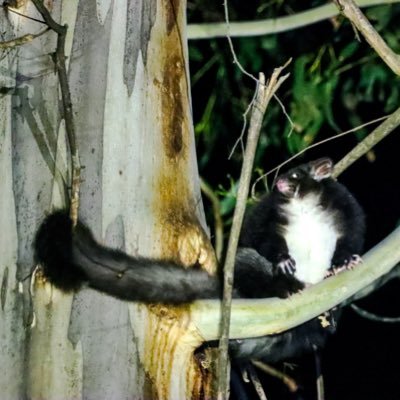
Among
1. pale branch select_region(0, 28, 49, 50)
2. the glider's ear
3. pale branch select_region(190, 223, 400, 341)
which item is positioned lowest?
pale branch select_region(190, 223, 400, 341)

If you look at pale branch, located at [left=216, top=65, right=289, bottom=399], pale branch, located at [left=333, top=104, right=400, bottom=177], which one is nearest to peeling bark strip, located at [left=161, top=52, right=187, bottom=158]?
pale branch, located at [left=216, top=65, right=289, bottom=399]

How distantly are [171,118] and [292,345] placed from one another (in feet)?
2.94

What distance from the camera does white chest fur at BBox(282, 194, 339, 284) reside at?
3381 mm

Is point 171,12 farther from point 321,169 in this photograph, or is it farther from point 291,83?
point 291,83

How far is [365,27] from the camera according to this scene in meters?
2.76

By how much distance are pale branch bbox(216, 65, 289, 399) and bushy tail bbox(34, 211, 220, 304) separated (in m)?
0.14

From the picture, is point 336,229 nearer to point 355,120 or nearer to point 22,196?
point 22,196

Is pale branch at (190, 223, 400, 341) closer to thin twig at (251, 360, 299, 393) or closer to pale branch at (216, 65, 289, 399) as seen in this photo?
pale branch at (216, 65, 289, 399)

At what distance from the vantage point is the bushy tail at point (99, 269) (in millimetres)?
2471

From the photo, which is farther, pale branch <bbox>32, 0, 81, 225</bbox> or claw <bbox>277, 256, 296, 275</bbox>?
claw <bbox>277, 256, 296, 275</bbox>

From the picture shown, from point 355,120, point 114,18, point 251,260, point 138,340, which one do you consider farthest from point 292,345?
point 355,120

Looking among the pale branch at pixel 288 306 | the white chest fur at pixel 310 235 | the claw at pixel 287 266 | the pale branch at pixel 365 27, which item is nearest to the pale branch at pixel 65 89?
the pale branch at pixel 288 306

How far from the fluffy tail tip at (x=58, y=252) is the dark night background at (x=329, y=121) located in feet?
7.22

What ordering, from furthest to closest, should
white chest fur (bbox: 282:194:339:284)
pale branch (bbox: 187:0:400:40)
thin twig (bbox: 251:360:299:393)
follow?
thin twig (bbox: 251:360:299:393)
pale branch (bbox: 187:0:400:40)
white chest fur (bbox: 282:194:339:284)
